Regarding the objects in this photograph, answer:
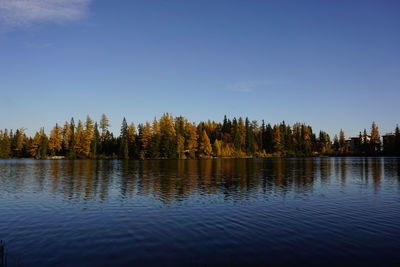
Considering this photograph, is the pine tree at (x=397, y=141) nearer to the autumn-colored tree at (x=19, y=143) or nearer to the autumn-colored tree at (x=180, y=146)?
the autumn-colored tree at (x=180, y=146)

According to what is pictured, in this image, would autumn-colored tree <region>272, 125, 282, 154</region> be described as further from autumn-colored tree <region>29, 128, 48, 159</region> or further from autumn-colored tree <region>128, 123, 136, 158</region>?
autumn-colored tree <region>29, 128, 48, 159</region>

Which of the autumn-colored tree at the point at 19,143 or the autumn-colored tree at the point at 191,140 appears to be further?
the autumn-colored tree at the point at 19,143

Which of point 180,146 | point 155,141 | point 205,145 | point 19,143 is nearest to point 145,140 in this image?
point 155,141

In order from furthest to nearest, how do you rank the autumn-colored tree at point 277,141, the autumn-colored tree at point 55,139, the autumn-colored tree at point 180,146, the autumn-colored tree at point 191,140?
the autumn-colored tree at point 277,141 < the autumn-colored tree at point 55,139 < the autumn-colored tree at point 191,140 < the autumn-colored tree at point 180,146

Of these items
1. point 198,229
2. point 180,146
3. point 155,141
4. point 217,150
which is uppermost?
point 155,141

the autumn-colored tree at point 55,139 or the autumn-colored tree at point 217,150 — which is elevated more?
the autumn-colored tree at point 55,139

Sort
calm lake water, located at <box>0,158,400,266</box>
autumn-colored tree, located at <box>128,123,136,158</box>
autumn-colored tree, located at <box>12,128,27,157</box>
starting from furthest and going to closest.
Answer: autumn-colored tree, located at <box>12,128,27,157</box>, autumn-colored tree, located at <box>128,123,136,158</box>, calm lake water, located at <box>0,158,400,266</box>

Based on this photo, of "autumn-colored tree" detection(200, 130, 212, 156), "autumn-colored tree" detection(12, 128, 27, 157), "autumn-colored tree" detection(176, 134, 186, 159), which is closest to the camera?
"autumn-colored tree" detection(176, 134, 186, 159)

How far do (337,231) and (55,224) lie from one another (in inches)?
746

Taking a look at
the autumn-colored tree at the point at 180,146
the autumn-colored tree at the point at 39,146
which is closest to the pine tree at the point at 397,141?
the autumn-colored tree at the point at 180,146

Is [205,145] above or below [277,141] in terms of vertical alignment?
below

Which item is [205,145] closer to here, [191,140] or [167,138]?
[191,140]

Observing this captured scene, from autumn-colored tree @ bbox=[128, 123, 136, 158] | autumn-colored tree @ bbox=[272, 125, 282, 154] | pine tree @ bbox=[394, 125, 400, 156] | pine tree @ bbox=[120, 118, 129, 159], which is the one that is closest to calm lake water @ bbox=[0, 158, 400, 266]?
pine tree @ bbox=[120, 118, 129, 159]

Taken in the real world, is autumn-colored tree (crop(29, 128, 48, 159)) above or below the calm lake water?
above
